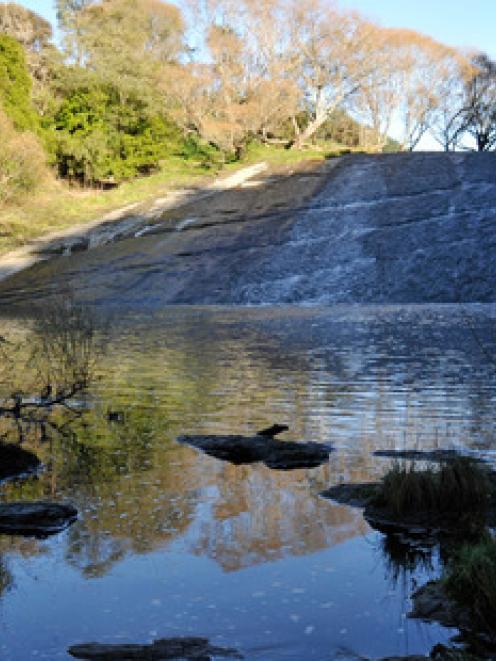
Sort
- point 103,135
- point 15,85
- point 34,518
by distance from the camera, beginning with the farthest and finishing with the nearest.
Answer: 1. point 103,135
2. point 15,85
3. point 34,518

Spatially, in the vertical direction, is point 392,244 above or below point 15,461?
above

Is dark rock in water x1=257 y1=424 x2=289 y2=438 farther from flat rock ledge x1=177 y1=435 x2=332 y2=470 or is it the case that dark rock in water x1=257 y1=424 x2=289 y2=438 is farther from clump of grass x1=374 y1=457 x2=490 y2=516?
clump of grass x1=374 y1=457 x2=490 y2=516

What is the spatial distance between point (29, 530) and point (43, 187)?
42853 mm

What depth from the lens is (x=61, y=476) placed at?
916 centimetres

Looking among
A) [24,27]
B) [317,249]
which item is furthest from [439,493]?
[24,27]

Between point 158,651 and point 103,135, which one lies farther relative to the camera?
point 103,135

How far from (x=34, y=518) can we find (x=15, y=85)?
52701 mm

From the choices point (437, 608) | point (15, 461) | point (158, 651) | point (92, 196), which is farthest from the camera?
point (92, 196)

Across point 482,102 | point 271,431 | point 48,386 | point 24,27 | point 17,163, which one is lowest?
point 271,431

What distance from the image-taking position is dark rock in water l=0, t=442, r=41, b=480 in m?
9.16

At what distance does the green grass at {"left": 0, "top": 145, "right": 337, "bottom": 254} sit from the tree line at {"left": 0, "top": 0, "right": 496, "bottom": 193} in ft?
4.50

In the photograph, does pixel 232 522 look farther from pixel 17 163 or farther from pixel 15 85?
pixel 15 85

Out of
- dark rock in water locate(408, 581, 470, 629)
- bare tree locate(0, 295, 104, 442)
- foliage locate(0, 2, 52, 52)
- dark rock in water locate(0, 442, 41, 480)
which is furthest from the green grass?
dark rock in water locate(408, 581, 470, 629)

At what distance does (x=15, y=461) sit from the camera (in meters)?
9.27
